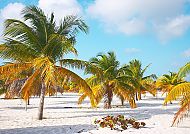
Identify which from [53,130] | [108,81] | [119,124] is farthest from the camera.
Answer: [108,81]

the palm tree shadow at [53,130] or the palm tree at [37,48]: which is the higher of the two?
the palm tree at [37,48]

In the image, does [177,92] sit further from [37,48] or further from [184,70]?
[37,48]

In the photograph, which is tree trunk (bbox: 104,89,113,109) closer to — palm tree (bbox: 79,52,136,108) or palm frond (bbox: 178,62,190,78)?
palm tree (bbox: 79,52,136,108)

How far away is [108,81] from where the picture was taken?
20312 millimetres

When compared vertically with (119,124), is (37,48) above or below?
above

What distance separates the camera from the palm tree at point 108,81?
1966cm

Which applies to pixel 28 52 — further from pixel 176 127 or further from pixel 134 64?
pixel 134 64

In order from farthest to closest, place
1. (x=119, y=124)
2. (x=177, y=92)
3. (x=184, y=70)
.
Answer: (x=184, y=70)
(x=119, y=124)
(x=177, y=92)

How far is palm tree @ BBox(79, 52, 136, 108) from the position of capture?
19.7 metres

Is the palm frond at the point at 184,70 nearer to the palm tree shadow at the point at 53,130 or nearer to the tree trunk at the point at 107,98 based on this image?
the palm tree shadow at the point at 53,130

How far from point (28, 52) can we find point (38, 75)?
124 centimetres

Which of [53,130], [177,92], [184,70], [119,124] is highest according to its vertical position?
[184,70]

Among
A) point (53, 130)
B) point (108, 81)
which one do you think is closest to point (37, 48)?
point (53, 130)

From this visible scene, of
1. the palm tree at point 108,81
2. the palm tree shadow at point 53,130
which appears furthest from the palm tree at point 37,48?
the palm tree at point 108,81
